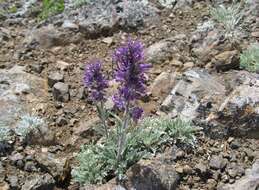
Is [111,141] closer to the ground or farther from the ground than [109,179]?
farther from the ground

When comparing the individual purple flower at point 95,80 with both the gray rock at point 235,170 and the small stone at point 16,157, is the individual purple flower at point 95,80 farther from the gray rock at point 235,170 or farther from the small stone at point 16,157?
the gray rock at point 235,170

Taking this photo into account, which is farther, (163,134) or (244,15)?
(244,15)

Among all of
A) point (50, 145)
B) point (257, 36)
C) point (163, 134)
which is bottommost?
point (50, 145)

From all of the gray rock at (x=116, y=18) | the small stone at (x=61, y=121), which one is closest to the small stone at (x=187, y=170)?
the small stone at (x=61, y=121)

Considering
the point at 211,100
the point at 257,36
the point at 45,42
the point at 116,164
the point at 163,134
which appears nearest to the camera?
the point at 116,164

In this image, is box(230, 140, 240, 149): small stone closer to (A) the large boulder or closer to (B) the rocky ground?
(B) the rocky ground

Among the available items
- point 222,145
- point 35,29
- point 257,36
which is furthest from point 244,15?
point 35,29

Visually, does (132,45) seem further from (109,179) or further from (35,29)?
(35,29)
